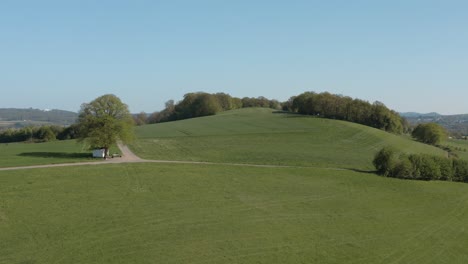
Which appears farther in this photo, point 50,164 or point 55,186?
point 50,164

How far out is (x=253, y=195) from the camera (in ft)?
137

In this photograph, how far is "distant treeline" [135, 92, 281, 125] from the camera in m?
150

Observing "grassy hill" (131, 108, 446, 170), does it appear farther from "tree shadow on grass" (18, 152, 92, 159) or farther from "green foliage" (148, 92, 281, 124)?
"green foliage" (148, 92, 281, 124)

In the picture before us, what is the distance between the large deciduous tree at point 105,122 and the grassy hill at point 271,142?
538 cm

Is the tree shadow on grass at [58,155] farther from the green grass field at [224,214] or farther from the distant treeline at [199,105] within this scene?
the distant treeline at [199,105]

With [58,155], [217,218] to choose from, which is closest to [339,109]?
→ [58,155]

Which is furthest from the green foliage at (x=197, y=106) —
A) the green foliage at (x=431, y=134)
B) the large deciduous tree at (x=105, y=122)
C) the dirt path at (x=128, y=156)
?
the large deciduous tree at (x=105, y=122)

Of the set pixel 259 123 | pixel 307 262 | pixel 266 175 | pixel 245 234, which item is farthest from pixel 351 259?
pixel 259 123

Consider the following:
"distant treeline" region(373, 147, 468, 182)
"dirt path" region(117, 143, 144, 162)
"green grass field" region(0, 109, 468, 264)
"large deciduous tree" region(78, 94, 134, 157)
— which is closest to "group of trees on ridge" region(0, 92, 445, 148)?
"dirt path" region(117, 143, 144, 162)

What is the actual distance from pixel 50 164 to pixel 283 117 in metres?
80.9

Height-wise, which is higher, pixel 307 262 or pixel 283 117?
pixel 283 117

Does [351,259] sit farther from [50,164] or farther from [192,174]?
[50,164]

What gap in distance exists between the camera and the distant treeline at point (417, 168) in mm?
57781

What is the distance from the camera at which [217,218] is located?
33.7 m
